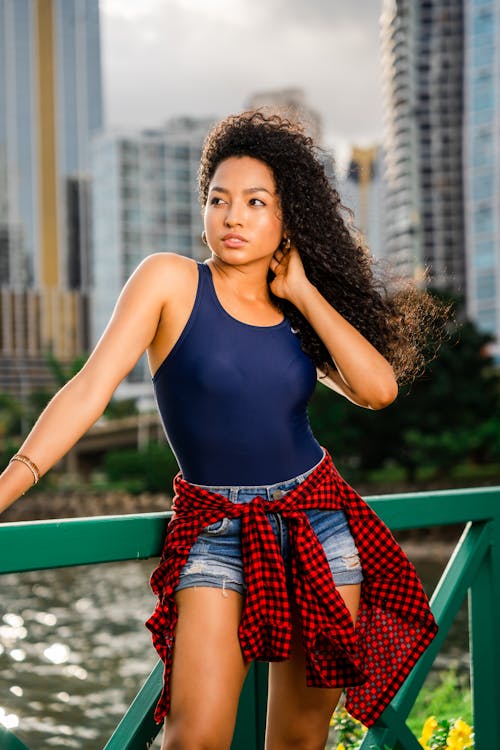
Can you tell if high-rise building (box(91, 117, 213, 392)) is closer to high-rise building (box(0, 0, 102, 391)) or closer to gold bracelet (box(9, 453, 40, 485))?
high-rise building (box(0, 0, 102, 391))

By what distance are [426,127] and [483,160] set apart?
6.51 metres

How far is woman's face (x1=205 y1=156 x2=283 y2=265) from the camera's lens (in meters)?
1.65

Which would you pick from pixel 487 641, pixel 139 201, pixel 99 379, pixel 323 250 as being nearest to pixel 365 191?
pixel 139 201

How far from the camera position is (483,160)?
51.2 metres

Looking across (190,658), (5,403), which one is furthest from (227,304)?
(5,403)

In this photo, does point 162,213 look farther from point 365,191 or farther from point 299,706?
point 299,706

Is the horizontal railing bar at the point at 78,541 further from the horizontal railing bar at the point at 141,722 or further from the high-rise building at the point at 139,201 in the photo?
the high-rise building at the point at 139,201

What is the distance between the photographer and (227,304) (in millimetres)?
1646

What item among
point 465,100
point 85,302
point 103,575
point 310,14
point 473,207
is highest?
point 310,14

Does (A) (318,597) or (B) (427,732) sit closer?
(A) (318,597)

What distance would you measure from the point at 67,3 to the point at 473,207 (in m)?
40.2

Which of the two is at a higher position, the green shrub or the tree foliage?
the tree foliage

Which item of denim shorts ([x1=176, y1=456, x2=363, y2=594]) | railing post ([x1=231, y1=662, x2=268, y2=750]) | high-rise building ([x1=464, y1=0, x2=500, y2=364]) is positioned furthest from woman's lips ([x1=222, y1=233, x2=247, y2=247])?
high-rise building ([x1=464, y1=0, x2=500, y2=364])

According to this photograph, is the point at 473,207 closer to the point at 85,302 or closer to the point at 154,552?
the point at 85,302
